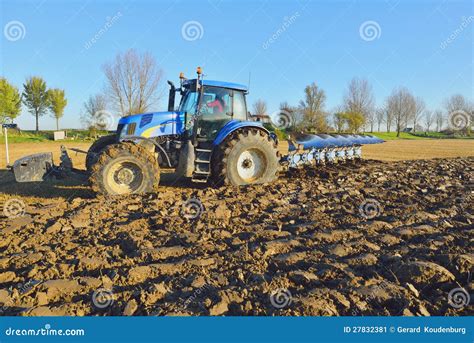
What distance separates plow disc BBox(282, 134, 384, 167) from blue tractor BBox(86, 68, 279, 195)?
163 cm

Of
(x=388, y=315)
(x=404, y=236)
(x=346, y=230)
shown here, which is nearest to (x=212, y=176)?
(x=346, y=230)

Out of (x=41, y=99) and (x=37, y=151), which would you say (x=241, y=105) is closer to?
(x=37, y=151)

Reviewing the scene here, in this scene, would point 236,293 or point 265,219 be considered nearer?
point 236,293

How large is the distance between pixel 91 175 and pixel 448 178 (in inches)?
302

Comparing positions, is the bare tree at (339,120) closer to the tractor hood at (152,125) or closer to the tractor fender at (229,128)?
the tractor fender at (229,128)

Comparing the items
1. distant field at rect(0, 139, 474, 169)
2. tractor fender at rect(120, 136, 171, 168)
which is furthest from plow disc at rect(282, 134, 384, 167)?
distant field at rect(0, 139, 474, 169)

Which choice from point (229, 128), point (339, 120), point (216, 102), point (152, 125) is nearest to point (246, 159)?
point (229, 128)

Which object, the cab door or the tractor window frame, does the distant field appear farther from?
the tractor window frame

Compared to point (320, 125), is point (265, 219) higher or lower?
lower

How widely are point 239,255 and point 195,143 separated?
3.75m

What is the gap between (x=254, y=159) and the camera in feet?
25.0

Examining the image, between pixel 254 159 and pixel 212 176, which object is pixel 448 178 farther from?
pixel 212 176

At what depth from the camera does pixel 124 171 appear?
6.23 m

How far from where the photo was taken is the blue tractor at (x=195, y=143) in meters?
6.25
